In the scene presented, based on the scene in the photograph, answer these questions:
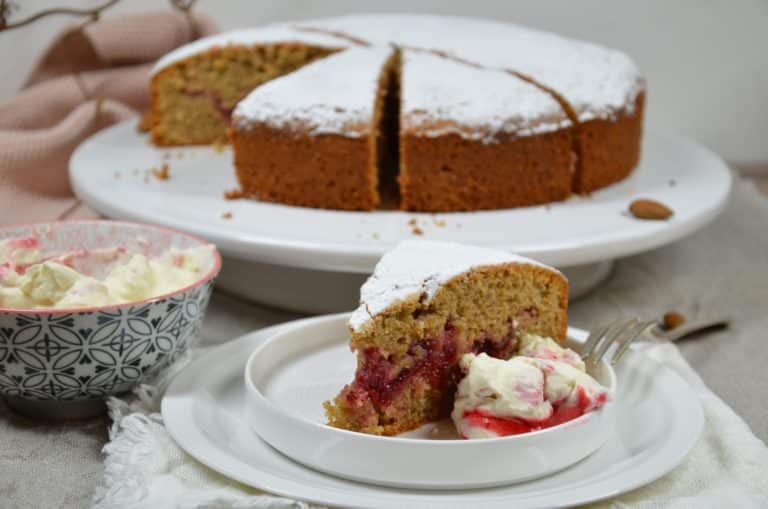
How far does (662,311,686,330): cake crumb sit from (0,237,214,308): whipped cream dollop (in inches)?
42.5

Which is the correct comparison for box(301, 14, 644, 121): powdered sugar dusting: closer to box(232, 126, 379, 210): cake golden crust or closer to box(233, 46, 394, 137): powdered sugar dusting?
Answer: box(233, 46, 394, 137): powdered sugar dusting

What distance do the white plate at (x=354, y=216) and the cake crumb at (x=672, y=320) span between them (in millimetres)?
171

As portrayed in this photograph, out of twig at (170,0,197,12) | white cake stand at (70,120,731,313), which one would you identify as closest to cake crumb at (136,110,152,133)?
white cake stand at (70,120,731,313)

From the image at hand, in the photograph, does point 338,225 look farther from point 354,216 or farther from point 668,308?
point 668,308

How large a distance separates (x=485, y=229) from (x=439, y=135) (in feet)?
0.99

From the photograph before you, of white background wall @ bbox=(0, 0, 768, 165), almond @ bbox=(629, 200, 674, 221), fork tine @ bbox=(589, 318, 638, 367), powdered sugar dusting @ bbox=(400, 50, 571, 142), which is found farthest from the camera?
white background wall @ bbox=(0, 0, 768, 165)

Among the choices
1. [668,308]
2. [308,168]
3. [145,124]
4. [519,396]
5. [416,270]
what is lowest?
[668,308]

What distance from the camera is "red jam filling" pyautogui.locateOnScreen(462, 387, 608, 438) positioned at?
5.06 ft

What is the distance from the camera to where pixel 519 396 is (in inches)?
60.6

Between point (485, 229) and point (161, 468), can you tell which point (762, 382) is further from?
point (161, 468)

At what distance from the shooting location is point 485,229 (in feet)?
8.10

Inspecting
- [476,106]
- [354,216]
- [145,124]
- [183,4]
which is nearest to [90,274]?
[354,216]

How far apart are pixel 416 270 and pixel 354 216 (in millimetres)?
923

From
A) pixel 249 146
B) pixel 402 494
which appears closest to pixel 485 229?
pixel 249 146
